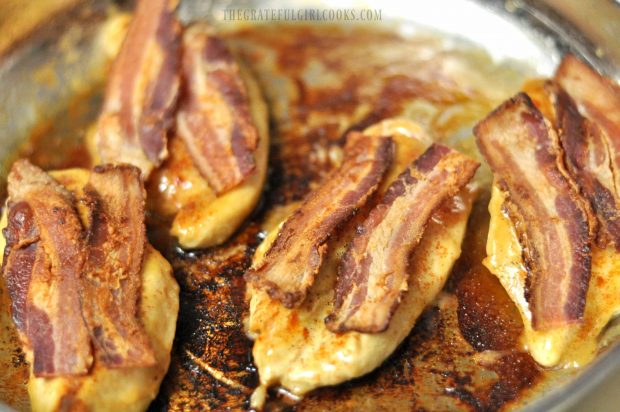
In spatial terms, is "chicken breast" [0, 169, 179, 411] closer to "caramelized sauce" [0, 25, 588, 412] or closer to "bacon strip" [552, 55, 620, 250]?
"caramelized sauce" [0, 25, 588, 412]

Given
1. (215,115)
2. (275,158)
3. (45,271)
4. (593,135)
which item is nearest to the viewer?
(45,271)

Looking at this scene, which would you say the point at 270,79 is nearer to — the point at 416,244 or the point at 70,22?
the point at 70,22

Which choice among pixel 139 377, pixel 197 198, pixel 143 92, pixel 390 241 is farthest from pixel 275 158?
pixel 139 377

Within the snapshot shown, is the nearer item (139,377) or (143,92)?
(139,377)

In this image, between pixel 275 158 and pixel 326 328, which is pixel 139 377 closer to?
pixel 326 328

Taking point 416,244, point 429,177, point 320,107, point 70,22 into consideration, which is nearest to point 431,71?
point 320,107
